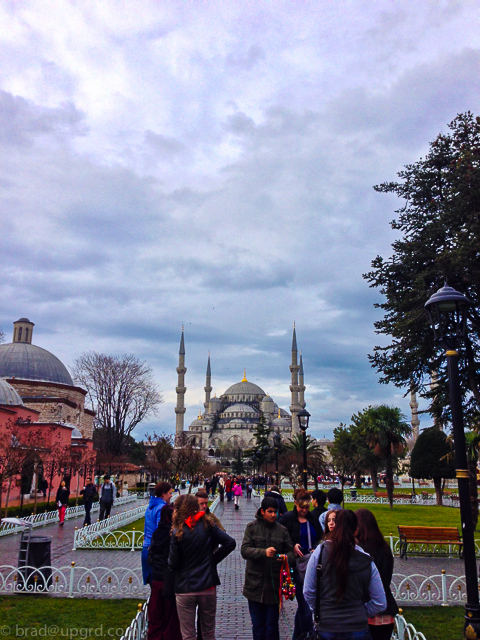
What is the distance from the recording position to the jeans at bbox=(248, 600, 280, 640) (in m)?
4.54

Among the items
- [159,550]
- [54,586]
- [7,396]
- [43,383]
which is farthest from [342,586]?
[43,383]

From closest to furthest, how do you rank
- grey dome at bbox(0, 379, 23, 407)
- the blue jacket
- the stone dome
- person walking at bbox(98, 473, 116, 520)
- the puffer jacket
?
the puffer jacket → the blue jacket → person walking at bbox(98, 473, 116, 520) → grey dome at bbox(0, 379, 23, 407) → the stone dome

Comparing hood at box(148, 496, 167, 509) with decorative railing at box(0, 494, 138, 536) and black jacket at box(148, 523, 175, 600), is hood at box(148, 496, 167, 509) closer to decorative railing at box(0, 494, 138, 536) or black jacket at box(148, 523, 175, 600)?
black jacket at box(148, 523, 175, 600)

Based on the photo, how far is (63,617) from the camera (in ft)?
20.8

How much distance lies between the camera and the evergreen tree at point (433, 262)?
13812 mm

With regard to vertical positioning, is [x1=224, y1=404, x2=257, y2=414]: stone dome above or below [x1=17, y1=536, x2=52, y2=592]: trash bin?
Result: above

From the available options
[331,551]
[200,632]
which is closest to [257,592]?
[200,632]

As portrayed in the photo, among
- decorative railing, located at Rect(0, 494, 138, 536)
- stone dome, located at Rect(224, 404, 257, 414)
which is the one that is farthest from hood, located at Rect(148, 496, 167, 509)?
stone dome, located at Rect(224, 404, 257, 414)

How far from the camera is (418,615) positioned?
6.74 metres

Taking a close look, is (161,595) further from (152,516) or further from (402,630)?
(402,630)

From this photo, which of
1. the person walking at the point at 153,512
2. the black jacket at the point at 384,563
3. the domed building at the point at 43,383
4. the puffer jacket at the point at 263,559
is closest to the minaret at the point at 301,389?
the domed building at the point at 43,383

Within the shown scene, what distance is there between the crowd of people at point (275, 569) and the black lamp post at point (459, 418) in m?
1.31

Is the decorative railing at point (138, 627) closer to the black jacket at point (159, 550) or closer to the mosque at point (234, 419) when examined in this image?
the black jacket at point (159, 550)

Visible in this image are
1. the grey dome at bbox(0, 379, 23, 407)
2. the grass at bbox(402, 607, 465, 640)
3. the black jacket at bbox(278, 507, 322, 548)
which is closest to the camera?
the black jacket at bbox(278, 507, 322, 548)
